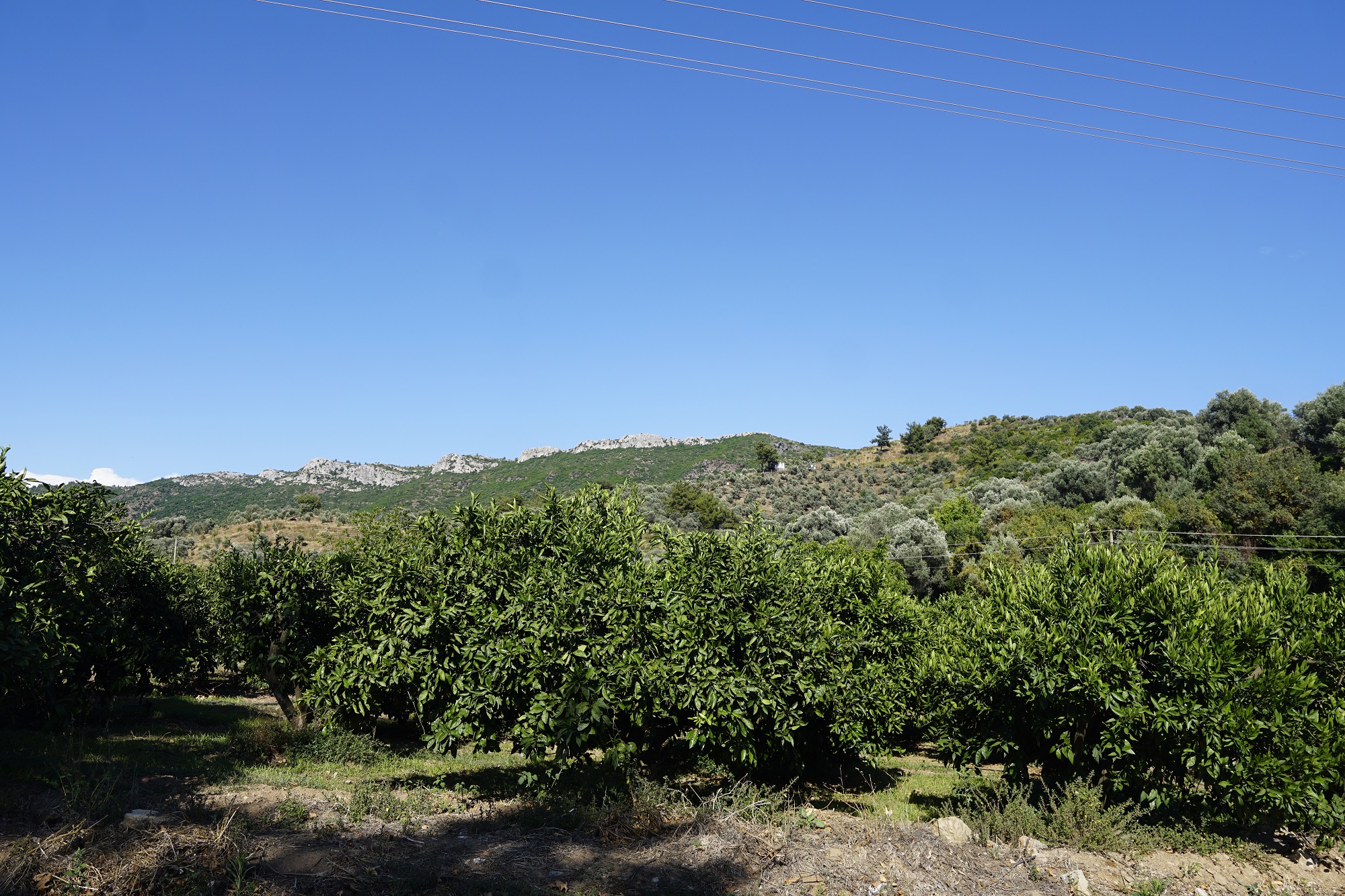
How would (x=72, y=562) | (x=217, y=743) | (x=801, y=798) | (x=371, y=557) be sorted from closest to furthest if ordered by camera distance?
(x=72, y=562) → (x=801, y=798) → (x=371, y=557) → (x=217, y=743)

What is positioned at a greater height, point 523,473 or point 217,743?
point 523,473

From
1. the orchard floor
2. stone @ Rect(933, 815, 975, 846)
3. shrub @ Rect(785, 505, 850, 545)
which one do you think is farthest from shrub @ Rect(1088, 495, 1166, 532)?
the orchard floor

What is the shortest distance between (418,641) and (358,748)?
4.80 meters

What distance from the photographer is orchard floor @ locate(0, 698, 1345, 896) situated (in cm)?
788

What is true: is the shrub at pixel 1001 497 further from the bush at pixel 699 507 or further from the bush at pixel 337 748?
the bush at pixel 337 748

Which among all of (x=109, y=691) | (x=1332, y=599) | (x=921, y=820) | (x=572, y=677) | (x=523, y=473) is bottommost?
(x=921, y=820)

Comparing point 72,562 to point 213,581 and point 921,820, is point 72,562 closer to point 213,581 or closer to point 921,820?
point 213,581

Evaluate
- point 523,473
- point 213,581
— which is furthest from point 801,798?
point 523,473

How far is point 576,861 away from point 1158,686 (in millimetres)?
7877

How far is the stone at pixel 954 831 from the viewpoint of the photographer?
10.2 meters

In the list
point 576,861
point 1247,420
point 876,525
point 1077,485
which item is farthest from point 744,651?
point 1247,420

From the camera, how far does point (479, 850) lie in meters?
9.16

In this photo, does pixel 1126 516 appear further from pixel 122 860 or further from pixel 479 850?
pixel 122 860

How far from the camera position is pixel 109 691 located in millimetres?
15688
